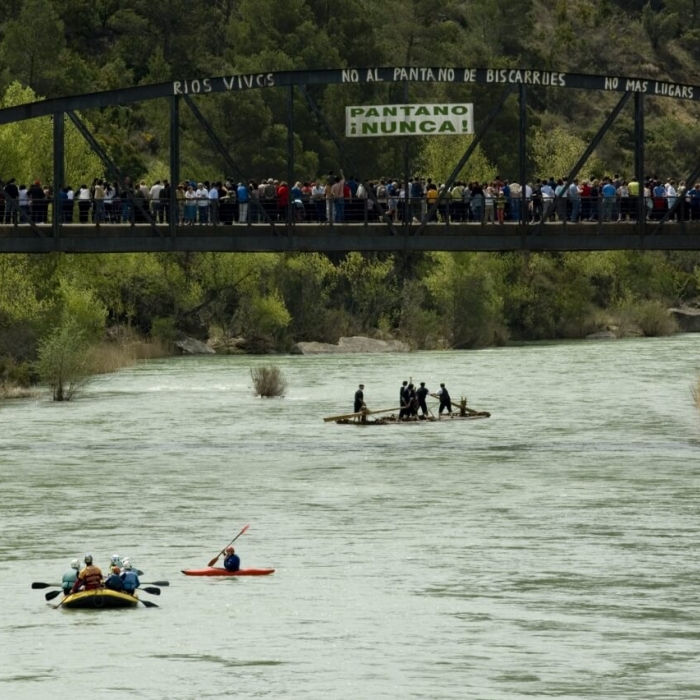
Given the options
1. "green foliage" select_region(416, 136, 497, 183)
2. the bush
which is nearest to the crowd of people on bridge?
the bush

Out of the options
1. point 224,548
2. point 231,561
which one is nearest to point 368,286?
point 224,548

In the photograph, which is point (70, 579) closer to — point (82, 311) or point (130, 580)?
point (130, 580)

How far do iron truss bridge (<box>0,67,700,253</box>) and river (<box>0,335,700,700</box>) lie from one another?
604 centimetres

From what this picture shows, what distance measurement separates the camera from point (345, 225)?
61.7m

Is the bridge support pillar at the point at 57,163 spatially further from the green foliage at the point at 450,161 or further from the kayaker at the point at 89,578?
the green foliage at the point at 450,161

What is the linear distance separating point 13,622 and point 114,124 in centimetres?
9011

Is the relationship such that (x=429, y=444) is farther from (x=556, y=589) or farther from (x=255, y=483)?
(x=556, y=589)

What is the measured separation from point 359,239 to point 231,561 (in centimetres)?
2003

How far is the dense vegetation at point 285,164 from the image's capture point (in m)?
93.8

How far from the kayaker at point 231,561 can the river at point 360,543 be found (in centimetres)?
52

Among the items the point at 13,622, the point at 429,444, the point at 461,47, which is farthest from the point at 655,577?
the point at 461,47

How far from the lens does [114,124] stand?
126m

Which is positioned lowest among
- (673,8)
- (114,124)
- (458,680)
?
(458,680)

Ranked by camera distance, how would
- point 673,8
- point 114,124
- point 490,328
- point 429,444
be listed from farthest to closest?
point 673,8 → point 114,124 → point 490,328 → point 429,444
